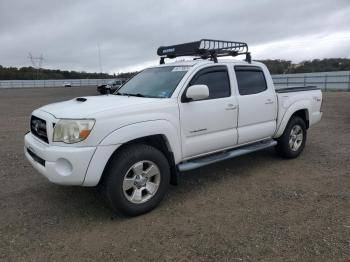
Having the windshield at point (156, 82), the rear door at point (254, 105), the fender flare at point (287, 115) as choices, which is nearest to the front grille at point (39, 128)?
the windshield at point (156, 82)

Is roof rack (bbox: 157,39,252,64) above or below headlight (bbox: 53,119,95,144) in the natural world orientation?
above

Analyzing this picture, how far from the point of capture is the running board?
4410 mm

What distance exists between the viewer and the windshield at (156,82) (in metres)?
4.52

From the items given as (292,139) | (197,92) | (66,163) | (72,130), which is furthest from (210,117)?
(292,139)

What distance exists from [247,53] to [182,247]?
3671 millimetres

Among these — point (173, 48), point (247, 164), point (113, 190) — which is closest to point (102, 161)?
point (113, 190)

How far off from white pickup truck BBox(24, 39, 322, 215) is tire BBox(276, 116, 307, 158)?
0.34 feet

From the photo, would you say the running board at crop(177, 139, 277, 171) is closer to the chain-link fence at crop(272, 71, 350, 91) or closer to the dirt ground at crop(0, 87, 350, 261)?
the dirt ground at crop(0, 87, 350, 261)

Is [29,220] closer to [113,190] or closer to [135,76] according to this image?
[113,190]

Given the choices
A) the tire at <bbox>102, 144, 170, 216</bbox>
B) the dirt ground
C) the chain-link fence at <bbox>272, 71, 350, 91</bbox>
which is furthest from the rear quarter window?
the chain-link fence at <bbox>272, 71, 350, 91</bbox>

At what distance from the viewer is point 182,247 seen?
3.28 meters

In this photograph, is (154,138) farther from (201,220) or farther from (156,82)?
(201,220)

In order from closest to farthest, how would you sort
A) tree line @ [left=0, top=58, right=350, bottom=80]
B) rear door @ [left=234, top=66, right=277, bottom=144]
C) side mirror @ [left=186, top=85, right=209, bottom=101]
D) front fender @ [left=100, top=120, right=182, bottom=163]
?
1. front fender @ [left=100, top=120, right=182, bottom=163]
2. side mirror @ [left=186, top=85, right=209, bottom=101]
3. rear door @ [left=234, top=66, right=277, bottom=144]
4. tree line @ [left=0, top=58, right=350, bottom=80]

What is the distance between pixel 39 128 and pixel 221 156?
247 cm
